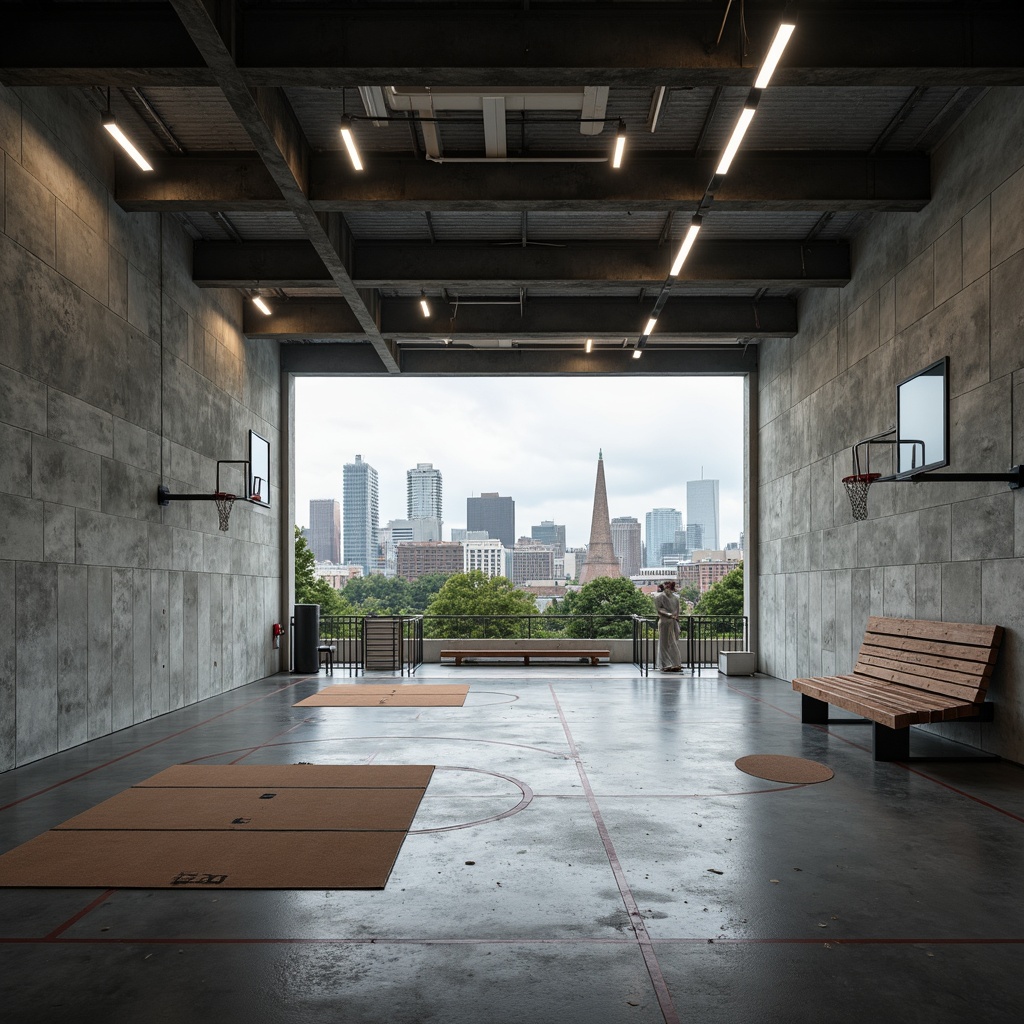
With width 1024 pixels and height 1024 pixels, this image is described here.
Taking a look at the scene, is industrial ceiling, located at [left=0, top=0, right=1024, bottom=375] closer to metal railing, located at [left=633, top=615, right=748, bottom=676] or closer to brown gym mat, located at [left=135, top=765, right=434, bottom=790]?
metal railing, located at [left=633, top=615, right=748, bottom=676]

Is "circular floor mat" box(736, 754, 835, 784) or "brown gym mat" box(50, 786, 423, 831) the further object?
"circular floor mat" box(736, 754, 835, 784)

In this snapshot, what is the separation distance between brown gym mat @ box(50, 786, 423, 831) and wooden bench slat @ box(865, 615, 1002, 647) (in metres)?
5.45

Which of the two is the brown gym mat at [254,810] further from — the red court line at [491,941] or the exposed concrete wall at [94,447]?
the exposed concrete wall at [94,447]

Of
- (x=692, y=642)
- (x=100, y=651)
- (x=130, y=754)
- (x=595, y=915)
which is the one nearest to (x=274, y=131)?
(x=100, y=651)

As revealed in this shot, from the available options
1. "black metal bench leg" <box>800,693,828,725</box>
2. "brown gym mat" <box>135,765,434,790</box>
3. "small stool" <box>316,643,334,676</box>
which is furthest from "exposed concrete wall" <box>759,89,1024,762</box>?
"small stool" <box>316,643,334,676</box>

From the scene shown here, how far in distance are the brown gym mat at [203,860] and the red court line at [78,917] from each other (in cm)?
10

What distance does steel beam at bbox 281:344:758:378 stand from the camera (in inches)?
701

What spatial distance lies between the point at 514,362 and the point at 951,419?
1010cm

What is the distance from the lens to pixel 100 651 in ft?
31.9

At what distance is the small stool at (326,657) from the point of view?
1716 cm

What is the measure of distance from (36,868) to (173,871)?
0.81 meters

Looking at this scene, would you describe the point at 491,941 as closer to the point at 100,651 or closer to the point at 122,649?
the point at 100,651

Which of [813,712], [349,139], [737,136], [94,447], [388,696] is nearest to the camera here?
[737,136]

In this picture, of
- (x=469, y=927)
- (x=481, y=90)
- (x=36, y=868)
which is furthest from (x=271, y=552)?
(x=469, y=927)
